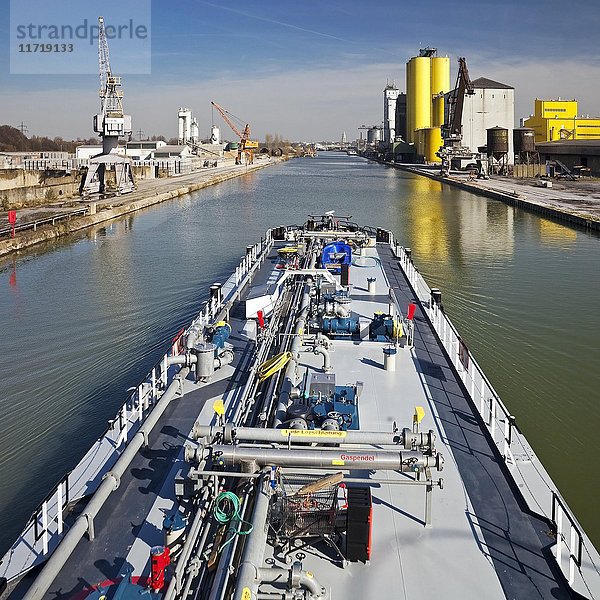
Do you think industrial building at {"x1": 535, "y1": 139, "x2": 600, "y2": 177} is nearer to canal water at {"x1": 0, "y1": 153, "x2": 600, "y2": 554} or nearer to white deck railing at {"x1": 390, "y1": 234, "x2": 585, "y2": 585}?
canal water at {"x1": 0, "y1": 153, "x2": 600, "y2": 554}

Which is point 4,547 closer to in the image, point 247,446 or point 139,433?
point 139,433

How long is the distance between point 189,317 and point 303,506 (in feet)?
30.3

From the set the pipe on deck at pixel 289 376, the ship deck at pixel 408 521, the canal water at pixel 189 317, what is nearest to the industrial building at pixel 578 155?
the canal water at pixel 189 317

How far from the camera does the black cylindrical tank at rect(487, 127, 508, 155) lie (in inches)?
2112

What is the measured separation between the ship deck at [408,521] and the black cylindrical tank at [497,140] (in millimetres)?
50349

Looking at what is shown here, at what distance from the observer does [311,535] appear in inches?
179

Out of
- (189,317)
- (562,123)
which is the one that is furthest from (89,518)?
(562,123)

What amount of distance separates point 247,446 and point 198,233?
71.5 feet

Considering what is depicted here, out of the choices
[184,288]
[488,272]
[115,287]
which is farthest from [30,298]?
[488,272]

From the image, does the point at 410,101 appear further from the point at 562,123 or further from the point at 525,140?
the point at 525,140

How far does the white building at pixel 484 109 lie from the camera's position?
200 feet

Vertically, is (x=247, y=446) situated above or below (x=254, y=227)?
below

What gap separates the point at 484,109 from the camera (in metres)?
61.4

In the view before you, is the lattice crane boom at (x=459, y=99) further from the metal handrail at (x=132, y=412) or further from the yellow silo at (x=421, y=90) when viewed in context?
the metal handrail at (x=132, y=412)
